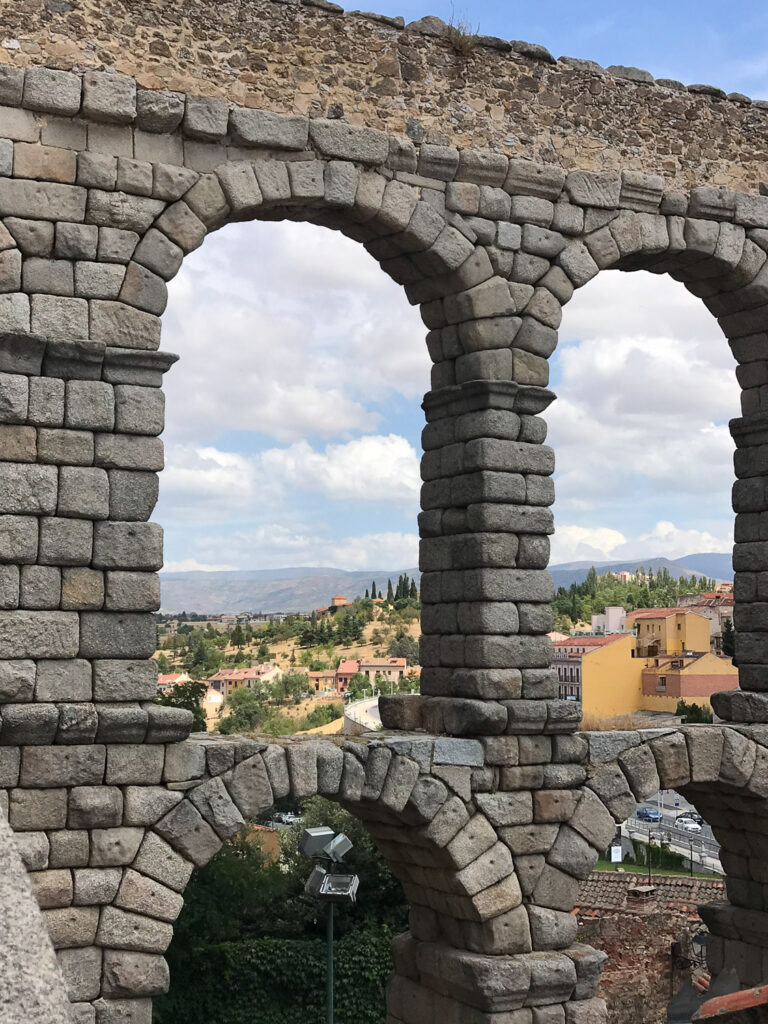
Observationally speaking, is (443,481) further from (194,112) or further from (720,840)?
(720,840)

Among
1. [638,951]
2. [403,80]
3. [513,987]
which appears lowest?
[638,951]

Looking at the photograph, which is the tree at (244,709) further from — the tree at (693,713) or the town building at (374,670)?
the tree at (693,713)

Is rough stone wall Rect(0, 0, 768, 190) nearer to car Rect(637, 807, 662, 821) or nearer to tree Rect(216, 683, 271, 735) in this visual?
tree Rect(216, 683, 271, 735)

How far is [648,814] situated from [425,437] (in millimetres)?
34098

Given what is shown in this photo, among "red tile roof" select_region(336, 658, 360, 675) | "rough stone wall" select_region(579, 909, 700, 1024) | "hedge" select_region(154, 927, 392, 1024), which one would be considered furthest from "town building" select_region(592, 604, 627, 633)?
"hedge" select_region(154, 927, 392, 1024)

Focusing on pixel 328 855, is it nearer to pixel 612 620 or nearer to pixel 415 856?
pixel 415 856

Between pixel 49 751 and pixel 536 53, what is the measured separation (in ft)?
23.2

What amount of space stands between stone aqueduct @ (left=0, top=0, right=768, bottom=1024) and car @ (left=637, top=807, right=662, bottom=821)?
30.0 m

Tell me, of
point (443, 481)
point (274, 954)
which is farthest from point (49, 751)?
point (274, 954)

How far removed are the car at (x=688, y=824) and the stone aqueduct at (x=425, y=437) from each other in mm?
26930

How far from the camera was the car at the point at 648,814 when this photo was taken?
42.2m

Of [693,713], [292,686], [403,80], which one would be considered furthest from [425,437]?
[292,686]

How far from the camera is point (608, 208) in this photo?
11.7m

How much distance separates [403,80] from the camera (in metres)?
11.0
